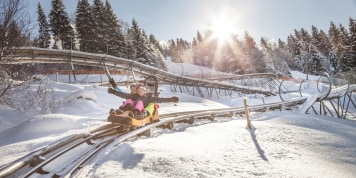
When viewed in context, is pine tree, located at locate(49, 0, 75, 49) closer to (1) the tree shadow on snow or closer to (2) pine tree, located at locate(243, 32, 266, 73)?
(2) pine tree, located at locate(243, 32, 266, 73)

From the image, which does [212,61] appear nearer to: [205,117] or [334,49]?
[334,49]

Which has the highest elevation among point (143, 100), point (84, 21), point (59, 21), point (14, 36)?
point (84, 21)

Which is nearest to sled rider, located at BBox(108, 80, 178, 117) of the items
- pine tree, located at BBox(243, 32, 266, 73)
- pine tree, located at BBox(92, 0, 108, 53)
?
pine tree, located at BBox(92, 0, 108, 53)

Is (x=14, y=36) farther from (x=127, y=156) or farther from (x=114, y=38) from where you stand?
(x=114, y=38)

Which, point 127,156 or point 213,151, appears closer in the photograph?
point 127,156

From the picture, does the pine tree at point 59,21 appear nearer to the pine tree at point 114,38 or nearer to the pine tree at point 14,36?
the pine tree at point 114,38

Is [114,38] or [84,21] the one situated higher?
[84,21]

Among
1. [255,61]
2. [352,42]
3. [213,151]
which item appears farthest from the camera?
[255,61]

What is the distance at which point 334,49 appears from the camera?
6794 cm

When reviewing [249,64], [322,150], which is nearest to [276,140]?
[322,150]

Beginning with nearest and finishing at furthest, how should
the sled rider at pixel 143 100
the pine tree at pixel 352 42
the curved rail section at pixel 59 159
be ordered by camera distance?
the curved rail section at pixel 59 159 < the sled rider at pixel 143 100 < the pine tree at pixel 352 42

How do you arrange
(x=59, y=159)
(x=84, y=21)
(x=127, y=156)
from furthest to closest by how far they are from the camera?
(x=84, y=21) < (x=127, y=156) < (x=59, y=159)

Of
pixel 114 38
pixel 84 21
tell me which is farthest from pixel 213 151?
pixel 84 21

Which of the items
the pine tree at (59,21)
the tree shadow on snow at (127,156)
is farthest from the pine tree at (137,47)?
the tree shadow on snow at (127,156)
